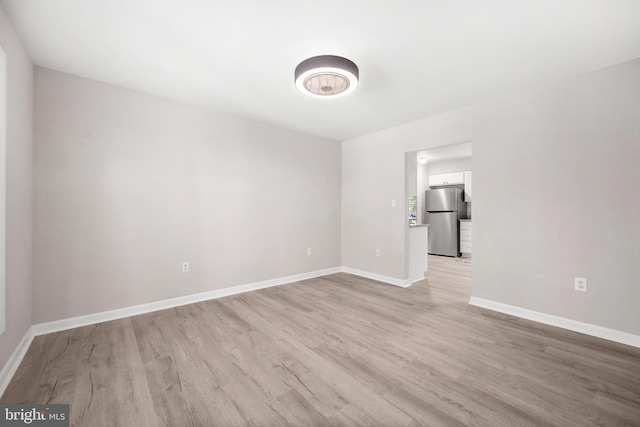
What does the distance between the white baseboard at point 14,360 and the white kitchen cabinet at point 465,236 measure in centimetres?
731

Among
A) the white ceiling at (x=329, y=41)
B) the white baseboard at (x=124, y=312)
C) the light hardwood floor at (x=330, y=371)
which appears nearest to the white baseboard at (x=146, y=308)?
the white baseboard at (x=124, y=312)

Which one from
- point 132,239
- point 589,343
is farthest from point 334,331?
point 132,239

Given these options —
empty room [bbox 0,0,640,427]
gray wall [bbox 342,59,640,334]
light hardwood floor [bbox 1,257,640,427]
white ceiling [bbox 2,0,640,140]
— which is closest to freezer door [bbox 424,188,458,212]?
empty room [bbox 0,0,640,427]

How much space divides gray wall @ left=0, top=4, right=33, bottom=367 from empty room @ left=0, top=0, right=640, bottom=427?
0.03 metres

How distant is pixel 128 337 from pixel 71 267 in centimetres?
92

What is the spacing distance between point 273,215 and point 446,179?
5169 millimetres

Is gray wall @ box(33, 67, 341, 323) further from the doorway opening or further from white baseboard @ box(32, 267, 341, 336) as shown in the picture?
the doorway opening

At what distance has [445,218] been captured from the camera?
6582 millimetres

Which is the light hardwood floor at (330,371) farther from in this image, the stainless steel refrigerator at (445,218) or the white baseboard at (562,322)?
the stainless steel refrigerator at (445,218)

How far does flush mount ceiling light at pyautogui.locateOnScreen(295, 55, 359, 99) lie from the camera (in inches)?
80.4

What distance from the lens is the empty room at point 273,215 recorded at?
1.61 m

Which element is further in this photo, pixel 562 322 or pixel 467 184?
pixel 467 184

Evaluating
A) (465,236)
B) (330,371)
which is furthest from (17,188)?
(465,236)

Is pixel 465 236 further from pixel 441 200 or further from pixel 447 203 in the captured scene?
pixel 441 200
